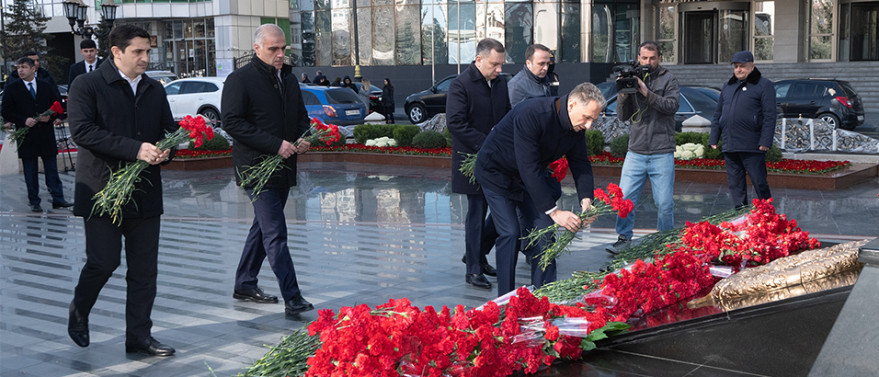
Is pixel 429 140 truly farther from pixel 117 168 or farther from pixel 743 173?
pixel 117 168

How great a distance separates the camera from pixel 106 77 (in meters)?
5.33

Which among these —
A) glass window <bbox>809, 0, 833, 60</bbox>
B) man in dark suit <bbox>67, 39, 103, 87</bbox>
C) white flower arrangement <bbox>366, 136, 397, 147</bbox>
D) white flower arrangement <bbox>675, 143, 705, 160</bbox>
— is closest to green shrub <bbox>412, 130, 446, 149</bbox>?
white flower arrangement <bbox>366, 136, 397, 147</bbox>

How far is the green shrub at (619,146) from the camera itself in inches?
563

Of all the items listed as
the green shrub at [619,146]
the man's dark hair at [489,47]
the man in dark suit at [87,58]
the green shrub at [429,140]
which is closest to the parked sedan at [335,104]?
the green shrub at [429,140]

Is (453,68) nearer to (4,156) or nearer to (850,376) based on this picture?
(4,156)

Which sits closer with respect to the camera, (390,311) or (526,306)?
(390,311)

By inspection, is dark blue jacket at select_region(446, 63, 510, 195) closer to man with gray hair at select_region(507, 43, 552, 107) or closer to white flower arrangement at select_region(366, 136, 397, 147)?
man with gray hair at select_region(507, 43, 552, 107)

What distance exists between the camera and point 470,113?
707 centimetres

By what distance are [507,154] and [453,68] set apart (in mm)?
33053

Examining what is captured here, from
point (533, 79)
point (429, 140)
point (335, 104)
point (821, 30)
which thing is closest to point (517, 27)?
point (821, 30)

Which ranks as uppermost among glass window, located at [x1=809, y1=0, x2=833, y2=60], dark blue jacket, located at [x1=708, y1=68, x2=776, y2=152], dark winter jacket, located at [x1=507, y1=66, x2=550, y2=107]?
glass window, located at [x1=809, y1=0, x2=833, y2=60]

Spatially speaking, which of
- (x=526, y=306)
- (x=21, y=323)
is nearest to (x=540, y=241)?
(x=526, y=306)

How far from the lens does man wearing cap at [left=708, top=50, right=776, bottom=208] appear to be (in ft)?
27.9

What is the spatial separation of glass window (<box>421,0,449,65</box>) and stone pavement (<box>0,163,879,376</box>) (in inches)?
983
